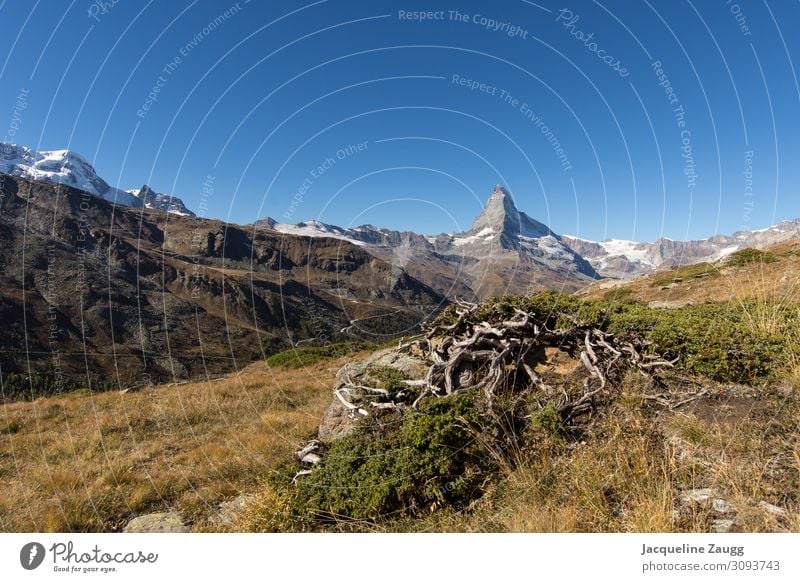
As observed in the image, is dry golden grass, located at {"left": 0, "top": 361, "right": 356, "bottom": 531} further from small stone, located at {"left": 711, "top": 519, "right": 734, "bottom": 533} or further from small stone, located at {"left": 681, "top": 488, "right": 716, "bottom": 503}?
small stone, located at {"left": 711, "top": 519, "right": 734, "bottom": 533}

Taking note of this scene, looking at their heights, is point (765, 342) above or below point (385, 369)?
above

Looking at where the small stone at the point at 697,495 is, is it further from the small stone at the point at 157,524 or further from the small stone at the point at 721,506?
the small stone at the point at 157,524

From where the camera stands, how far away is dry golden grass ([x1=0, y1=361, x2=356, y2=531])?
7543mm

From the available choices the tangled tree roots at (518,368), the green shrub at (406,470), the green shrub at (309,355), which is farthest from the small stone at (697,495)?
the green shrub at (309,355)

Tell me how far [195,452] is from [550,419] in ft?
30.3

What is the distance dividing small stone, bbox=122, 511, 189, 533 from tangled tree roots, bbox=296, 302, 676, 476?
2.21 meters

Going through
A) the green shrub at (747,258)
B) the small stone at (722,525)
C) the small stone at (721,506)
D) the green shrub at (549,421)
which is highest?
the green shrub at (747,258)

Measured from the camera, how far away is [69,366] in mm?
179500

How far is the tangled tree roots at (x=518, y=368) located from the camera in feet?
23.0

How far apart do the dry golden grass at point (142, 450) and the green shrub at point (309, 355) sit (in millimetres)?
7485
